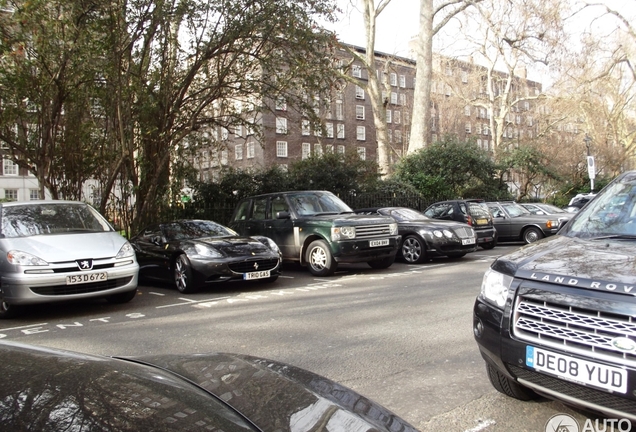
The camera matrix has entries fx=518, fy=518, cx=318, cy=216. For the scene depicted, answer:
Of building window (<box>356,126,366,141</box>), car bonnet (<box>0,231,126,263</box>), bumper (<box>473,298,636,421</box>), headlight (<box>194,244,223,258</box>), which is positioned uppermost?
building window (<box>356,126,366,141</box>)

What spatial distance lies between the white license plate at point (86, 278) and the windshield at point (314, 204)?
5.22 m

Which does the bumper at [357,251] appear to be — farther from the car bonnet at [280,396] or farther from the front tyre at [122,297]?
the car bonnet at [280,396]

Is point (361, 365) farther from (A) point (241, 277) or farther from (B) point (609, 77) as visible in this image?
(B) point (609, 77)

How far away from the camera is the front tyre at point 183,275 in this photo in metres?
9.39

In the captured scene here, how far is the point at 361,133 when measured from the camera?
2621 inches

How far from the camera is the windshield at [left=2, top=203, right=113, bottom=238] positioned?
26.1 ft

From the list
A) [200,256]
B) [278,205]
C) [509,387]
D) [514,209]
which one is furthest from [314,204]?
[514,209]

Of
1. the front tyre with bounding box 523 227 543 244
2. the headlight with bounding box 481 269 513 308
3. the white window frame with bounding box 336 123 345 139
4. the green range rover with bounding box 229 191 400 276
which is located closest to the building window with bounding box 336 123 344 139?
the white window frame with bounding box 336 123 345 139

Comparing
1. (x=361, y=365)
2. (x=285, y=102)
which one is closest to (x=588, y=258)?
(x=361, y=365)

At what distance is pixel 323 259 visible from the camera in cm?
1130

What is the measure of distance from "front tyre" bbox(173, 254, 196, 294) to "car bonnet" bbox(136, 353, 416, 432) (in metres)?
7.23

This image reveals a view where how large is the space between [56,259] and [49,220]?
1.36 metres

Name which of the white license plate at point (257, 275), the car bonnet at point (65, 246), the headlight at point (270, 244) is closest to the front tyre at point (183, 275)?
the white license plate at point (257, 275)

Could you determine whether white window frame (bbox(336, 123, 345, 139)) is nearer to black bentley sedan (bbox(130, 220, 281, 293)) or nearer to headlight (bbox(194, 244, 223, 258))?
black bentley sedan (bbox(130, 220, 281, 293))
